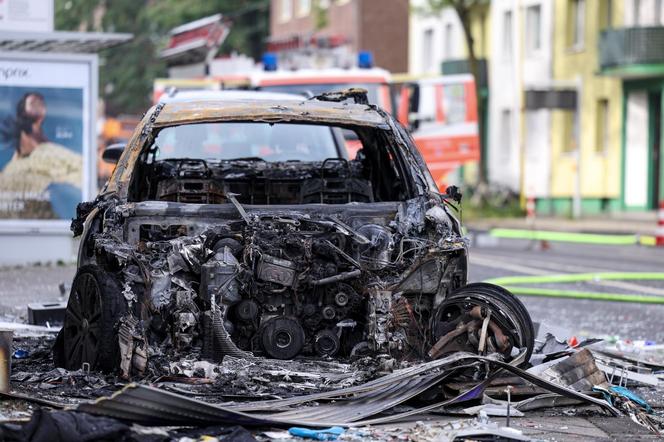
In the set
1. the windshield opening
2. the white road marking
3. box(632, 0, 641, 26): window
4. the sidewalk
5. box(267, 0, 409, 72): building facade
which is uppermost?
box(267, 0, 409, 72): building facade

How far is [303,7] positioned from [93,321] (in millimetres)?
54150

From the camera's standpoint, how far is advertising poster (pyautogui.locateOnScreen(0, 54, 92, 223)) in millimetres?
16750

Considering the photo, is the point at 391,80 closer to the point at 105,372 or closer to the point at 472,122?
the point at 472,122

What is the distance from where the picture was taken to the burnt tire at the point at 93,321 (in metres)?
7.46

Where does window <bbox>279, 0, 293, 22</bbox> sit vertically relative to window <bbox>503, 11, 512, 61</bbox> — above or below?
above

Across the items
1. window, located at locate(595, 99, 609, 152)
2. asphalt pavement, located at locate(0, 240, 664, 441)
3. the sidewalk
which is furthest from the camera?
window, located at locate(595, 99, 609, 152)

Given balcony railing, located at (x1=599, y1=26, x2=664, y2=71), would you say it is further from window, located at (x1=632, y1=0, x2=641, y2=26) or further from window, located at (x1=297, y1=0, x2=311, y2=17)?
window, located at (x1=297, y1=0, x2=311, y2=17)

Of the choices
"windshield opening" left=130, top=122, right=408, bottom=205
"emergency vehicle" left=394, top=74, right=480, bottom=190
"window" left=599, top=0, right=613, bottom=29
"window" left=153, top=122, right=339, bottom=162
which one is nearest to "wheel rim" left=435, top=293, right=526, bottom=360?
"windshield opening" left=130, top=122, right=408, bottom=205

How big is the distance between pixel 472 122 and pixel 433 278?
14.5m

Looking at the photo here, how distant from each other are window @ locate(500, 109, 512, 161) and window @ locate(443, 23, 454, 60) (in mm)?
5025

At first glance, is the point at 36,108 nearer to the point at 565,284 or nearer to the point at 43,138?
the point at 43,138

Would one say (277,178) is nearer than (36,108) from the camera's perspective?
Yes

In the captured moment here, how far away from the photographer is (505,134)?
157ft

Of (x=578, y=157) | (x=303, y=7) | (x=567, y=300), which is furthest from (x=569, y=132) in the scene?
(x=567, y=300)
